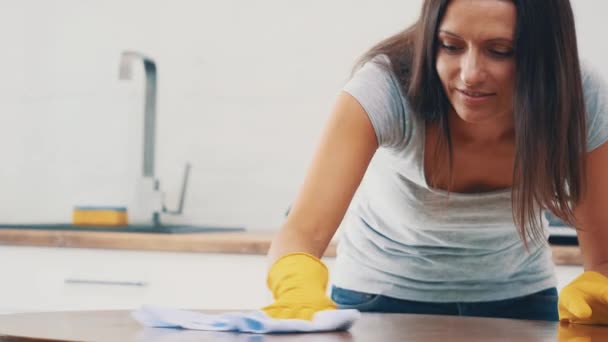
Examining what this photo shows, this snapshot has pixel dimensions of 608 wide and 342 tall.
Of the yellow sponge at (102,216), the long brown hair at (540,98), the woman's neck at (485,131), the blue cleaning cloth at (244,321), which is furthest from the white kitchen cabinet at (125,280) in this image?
the blue cleaning cloth at (244,321)

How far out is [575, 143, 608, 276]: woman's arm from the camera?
136cm

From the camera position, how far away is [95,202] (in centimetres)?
295

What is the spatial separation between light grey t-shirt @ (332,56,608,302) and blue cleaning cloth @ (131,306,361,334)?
1.32 ft

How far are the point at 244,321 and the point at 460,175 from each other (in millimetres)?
547

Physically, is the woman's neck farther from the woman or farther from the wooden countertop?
the wooden countertop

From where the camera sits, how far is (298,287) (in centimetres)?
111

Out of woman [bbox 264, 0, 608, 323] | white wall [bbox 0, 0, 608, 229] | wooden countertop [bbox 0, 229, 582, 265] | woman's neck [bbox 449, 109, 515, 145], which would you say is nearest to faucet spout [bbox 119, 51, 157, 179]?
white wall [bbox 0, 0, 608, 229]

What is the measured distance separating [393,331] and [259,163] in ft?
5.64

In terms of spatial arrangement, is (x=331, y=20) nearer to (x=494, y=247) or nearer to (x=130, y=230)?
(x=130, y=230)

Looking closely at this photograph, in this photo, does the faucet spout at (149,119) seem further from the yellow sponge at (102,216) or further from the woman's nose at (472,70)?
→ the woman's nose at (472,70)

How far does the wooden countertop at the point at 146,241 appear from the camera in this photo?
2193mm

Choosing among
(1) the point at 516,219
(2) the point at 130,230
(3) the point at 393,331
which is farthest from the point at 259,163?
(3) the point at 393,331

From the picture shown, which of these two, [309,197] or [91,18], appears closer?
[309,197]

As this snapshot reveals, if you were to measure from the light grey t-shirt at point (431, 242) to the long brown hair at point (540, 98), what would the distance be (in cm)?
7
